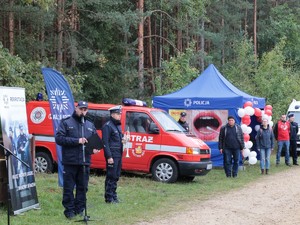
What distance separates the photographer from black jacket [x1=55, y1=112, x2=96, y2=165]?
8.40m

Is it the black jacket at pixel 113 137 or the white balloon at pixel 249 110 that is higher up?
the white balloon at pixel 249 110

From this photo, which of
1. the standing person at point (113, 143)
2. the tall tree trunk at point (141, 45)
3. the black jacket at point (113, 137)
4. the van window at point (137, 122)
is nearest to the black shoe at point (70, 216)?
the standing person at point (113, 143)

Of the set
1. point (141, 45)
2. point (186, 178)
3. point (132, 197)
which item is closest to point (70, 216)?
point (132, 197)

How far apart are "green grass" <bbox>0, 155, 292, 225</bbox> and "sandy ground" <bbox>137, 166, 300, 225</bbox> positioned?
0.38 m

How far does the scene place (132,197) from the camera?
11000 mm

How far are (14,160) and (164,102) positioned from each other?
9.30 m

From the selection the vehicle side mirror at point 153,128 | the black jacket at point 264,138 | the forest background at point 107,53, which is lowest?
the black jacket at point 264,138

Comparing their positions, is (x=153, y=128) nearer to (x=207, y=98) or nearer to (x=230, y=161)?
(x=230, y=161)

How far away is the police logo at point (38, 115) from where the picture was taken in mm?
14055

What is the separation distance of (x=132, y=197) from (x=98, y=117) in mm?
3433

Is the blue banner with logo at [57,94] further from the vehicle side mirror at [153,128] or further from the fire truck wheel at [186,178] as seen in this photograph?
the fire truck wheel at [186,178]

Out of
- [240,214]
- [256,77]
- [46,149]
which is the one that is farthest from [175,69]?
[240,214]

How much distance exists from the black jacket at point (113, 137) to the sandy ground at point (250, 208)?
5.23 feet

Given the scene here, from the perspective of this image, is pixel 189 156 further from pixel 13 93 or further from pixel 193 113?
pixel 13 93
